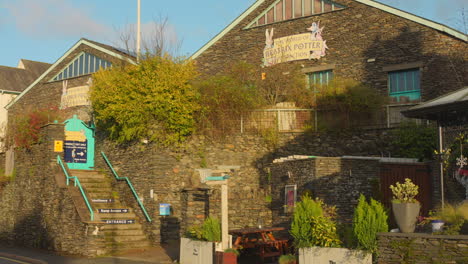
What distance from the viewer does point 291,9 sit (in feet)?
84.6

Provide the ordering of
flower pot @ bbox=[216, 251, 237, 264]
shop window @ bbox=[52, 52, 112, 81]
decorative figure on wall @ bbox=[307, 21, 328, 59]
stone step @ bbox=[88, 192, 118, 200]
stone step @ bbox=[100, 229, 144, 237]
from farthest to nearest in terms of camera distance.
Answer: shop window @ bbox=[52, 52, 112, 81] < decorative figure on wall @ bbox=[307, 21, 328, 59] < stone step @ bbox=[88, 192, 118, 200] < stone step @ bbox=[100, 229, 144, 237] < flower pot @ bbox=[216, 251, 237, 264]

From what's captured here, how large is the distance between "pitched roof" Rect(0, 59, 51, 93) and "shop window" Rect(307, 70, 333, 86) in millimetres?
28488

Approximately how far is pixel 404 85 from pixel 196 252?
12.0m

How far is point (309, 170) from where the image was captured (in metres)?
17.3

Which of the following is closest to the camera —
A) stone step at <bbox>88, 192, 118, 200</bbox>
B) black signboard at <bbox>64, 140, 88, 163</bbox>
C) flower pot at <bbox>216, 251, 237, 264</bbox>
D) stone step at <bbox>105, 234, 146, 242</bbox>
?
flower pot at <bbox>216, 251, 237, 264</bbox>

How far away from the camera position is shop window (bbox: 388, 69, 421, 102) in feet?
73.8

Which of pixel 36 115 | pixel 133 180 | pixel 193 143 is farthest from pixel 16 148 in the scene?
pixel 193 143

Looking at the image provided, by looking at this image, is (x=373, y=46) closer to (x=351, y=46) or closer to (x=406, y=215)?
(x=351, y=46)

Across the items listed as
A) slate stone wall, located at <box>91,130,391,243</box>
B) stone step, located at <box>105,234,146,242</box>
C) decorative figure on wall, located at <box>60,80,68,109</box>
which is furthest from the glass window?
decorative figure on wall, located at <box>60,80,68,109</box>

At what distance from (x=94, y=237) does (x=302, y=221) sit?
858 centimetres

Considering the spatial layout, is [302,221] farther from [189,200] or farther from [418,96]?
[418,96]

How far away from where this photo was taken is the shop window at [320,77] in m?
24.4

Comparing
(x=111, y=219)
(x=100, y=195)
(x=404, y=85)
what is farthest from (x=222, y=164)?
(x=404, y=85)

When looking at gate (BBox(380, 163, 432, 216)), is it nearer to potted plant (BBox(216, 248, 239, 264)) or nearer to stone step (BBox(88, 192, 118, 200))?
potted plant (BBox(216, 248, 239, 264))
